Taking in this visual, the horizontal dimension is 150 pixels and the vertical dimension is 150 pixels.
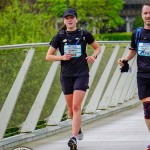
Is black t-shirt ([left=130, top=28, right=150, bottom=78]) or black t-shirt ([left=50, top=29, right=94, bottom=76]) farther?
black t-shirt ([left=50, top=29, right=94, bottom=76])

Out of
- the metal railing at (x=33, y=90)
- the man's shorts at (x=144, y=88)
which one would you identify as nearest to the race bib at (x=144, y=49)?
the man's shorts at (x=144, y=88)

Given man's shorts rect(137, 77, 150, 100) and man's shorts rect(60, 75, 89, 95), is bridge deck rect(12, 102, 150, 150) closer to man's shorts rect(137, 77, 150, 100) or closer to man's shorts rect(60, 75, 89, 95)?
man's shorts rect(60, 75, 89, 95)

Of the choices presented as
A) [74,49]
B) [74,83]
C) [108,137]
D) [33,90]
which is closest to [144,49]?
[74,49]

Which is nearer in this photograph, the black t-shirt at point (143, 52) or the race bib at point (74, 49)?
the black t-shirt at point (143, 52)

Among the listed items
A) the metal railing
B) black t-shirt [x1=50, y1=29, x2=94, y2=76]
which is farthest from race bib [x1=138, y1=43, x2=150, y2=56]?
the metal railing

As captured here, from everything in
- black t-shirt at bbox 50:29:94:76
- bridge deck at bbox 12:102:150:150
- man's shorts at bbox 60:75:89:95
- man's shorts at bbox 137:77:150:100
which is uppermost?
black t-shirt at bbox 50:29:94:76

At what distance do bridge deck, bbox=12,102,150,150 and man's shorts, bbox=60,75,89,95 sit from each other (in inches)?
30.1

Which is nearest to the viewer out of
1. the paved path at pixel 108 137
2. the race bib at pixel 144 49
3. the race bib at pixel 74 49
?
the race bib at pixel 144 49

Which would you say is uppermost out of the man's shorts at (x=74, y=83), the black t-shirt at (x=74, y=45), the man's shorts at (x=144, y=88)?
the black t-shirt at (x=74, y=45)

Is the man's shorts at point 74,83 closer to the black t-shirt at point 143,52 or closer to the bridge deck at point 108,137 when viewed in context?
the bridge deck at point 108,137

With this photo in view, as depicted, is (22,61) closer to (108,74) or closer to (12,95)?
(12,95)

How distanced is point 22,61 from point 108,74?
15.7 feet

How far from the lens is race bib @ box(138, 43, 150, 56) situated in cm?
828

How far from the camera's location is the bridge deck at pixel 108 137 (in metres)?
9.33
